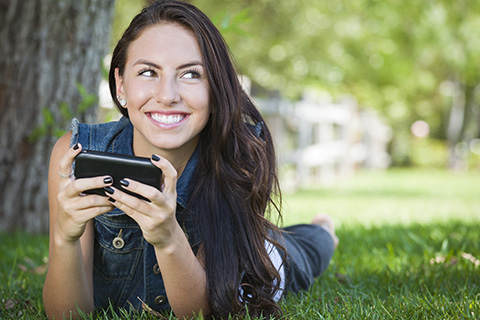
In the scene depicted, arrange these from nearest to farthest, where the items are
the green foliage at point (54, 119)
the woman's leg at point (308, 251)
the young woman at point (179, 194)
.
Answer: the young woman at point (179, 194)
the woman's leg at point (308, 251)
the green foliage at point (54, 119)

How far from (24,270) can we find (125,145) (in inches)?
45.9

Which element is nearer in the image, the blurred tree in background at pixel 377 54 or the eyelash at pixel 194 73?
the eyelash at pixel 194 73

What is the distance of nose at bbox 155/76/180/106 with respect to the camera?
1.92m

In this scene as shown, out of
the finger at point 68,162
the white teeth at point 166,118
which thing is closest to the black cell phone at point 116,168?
the finger at point 68,162

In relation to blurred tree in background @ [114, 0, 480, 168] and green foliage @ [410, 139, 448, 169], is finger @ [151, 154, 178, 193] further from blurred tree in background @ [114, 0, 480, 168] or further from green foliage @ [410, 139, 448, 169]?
green foliage @ [410, 139, 448, 169]

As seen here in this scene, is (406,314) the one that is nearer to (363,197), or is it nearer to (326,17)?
(363,197)

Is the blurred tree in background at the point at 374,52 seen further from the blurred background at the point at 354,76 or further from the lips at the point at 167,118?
the lips at the point at 167,118

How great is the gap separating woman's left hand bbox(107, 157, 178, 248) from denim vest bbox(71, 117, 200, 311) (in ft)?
1.40

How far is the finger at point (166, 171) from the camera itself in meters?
1.68

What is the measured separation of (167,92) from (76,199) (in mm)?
461

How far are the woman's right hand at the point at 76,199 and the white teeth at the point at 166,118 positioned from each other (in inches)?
12.7

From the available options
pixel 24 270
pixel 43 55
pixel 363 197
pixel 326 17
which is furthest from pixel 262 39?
pixel 24 270

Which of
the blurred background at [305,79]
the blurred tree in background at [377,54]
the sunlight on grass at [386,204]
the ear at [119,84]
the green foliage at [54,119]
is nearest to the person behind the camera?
the ear at [119,84]

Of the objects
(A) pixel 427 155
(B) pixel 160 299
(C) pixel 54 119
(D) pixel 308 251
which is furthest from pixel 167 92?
(A) pixel 427 155
